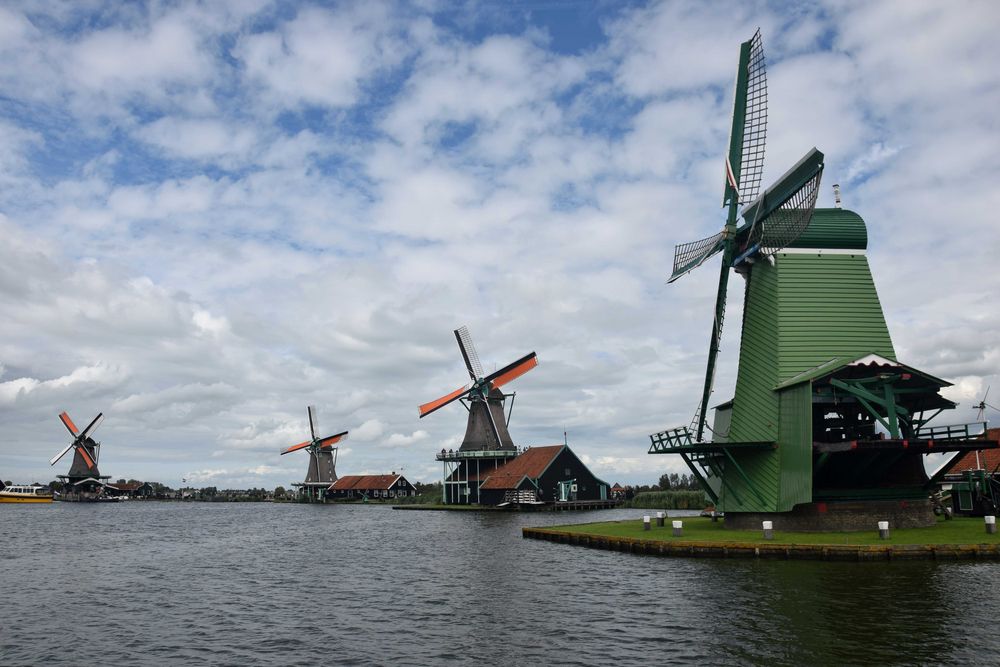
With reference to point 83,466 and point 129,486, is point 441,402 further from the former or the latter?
point 129,486

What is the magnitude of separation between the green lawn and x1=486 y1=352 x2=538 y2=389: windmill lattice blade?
42.5 meters

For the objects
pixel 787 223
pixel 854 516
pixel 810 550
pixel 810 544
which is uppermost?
pixel 787 223

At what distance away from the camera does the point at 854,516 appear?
96.2 ft

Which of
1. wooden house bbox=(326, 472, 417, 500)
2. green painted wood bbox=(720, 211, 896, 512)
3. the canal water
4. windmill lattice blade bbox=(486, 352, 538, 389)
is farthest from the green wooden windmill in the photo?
wooden house bbox=(326, 472, 417, 500)

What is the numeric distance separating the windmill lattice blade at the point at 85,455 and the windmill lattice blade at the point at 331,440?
37.2 metres

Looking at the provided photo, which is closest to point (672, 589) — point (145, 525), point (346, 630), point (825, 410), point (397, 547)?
point (346, 630)

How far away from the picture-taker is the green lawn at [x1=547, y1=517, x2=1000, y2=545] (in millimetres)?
25562

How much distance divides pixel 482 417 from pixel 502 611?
59.6 m

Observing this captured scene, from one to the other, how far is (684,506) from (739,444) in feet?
144

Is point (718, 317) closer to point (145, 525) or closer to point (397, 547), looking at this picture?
point (397, 547)

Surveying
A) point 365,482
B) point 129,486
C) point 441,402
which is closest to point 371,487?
point 365,482

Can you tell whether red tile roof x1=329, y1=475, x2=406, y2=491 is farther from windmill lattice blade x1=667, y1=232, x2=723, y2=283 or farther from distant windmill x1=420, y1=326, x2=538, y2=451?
windmill lattice blade x1=667, y1=232, x2=723, y2=283

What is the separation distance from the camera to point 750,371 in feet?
108

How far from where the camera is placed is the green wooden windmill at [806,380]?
28.8 metres
